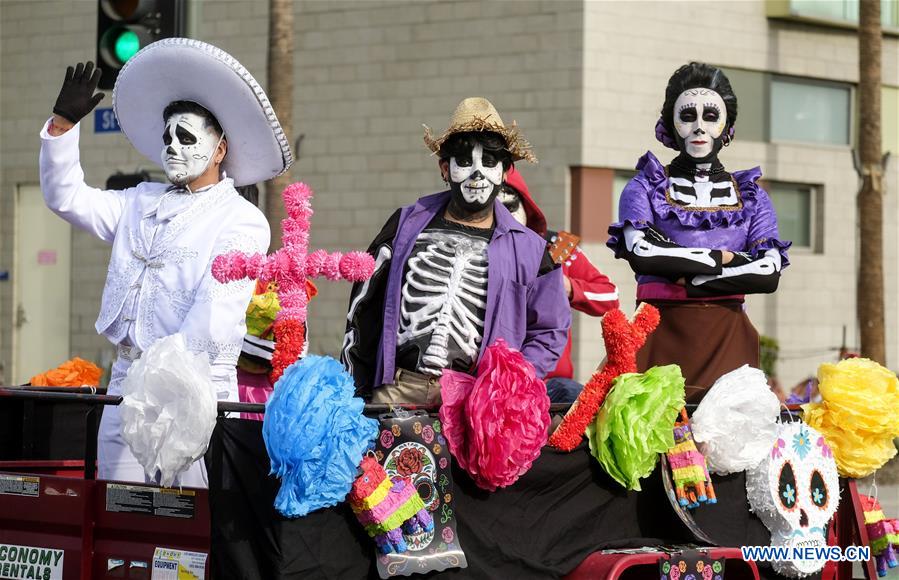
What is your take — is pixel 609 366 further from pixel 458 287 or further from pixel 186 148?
pixel 186 148

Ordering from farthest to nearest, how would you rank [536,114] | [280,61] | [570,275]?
[536,114] < [280,61] < [570,275]

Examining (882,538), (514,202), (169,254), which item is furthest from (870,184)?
(169,254)

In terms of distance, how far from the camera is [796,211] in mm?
19922

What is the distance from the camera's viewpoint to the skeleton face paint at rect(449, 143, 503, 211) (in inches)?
219

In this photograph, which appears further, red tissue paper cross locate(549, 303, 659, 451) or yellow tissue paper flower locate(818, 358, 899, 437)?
yellow tissue paper flower locate(818, 358, 899, 437)

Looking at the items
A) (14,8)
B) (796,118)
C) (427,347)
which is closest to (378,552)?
(427,347)

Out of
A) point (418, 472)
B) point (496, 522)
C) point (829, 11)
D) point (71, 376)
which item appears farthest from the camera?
point (829, 11)

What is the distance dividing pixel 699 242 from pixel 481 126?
1257mm

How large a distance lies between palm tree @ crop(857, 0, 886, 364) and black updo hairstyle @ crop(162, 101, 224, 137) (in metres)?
12.1

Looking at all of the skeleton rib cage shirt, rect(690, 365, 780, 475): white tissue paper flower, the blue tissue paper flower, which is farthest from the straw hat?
the blue tissue paper flower

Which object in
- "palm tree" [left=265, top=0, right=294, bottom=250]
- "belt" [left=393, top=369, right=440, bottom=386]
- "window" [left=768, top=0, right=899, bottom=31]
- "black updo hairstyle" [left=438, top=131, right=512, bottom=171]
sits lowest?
"belt" [left=393, top=369, right=440, bottom=386]

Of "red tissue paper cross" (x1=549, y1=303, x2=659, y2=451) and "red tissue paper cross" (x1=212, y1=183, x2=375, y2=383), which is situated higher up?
"red tissue paper cross" (x1=212, y1=183, x2=375, y2=383)

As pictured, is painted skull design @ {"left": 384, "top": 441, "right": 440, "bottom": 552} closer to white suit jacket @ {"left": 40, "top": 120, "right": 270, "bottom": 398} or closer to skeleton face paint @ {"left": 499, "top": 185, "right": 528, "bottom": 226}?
white suit jacket @ {"left": 40, "top": 120, "right": 270, "bottom": 398}

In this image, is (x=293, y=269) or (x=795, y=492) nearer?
(x=293, y=269)
